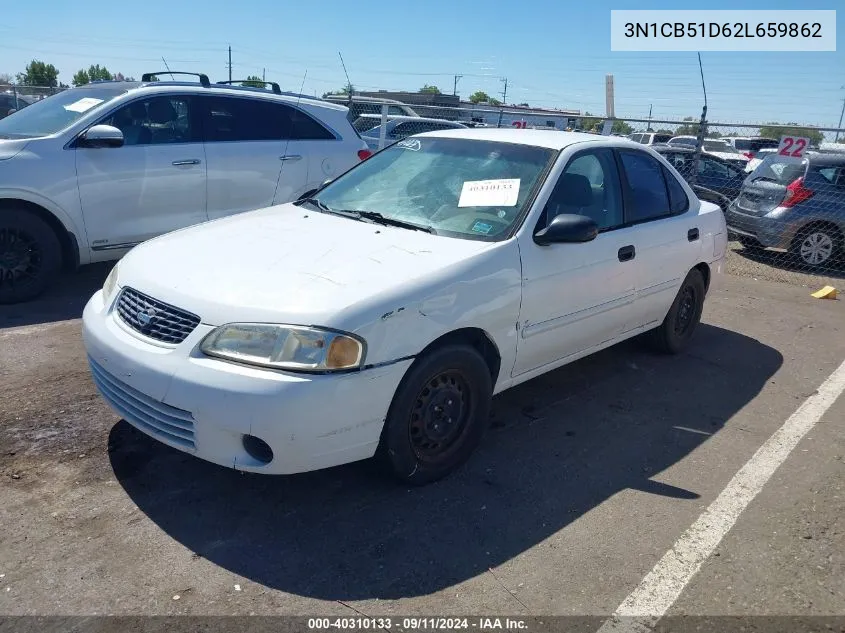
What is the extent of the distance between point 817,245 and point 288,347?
9.02 m

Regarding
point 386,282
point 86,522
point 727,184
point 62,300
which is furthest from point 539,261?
point 727,184

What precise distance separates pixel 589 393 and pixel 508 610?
2.40m

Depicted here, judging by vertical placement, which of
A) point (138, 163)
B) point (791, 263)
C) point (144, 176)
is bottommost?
point (791, 263)

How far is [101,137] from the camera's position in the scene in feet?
18.8

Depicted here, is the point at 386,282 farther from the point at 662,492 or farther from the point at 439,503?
the point at 662,492

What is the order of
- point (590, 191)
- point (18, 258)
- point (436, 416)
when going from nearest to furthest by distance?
point (436, 416), point (590, 191), point (18, 258)

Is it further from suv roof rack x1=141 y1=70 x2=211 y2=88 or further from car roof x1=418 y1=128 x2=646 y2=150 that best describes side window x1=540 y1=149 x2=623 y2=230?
suv roof rack x1=141 y1=70 x2=211 y2=88

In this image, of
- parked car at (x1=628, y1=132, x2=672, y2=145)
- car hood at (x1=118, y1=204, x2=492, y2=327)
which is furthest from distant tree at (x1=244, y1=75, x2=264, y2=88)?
parked car at (x1=628, y1=132, x2=672, y2=145)

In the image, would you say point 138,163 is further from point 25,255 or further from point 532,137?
point 532,137

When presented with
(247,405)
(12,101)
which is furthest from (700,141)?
(12,101)

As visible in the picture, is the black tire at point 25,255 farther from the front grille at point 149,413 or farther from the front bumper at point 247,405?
the front bumper at point 247,405

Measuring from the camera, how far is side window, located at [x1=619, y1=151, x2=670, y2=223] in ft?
15.8

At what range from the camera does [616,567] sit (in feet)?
9.92

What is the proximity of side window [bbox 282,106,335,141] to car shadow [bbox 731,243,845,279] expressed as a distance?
656cm
